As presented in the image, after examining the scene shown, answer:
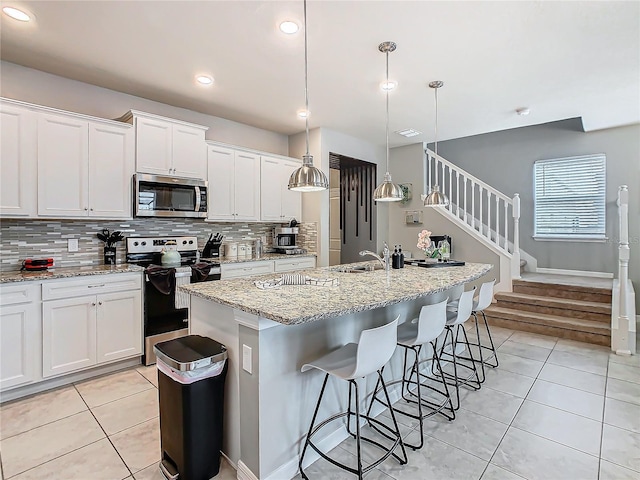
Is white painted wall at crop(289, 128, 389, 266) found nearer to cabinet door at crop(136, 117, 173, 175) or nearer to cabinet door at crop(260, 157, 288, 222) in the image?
cabinet door at crop(260, 157, 288, 222)

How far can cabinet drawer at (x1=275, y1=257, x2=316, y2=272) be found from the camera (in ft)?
14.8

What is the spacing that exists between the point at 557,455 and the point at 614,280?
13.2ft

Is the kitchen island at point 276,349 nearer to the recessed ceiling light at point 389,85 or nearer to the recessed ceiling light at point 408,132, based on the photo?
the recessed ceiling light at point 389,85

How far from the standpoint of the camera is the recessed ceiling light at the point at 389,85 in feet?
11.2

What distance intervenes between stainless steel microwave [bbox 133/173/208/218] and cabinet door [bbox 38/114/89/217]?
1.52 feet

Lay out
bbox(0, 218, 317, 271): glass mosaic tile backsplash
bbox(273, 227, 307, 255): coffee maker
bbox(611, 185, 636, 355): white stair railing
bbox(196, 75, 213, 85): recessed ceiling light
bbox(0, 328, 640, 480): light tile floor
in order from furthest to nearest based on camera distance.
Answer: bbox(273, 227, 307, 255): coffee maker, bbox(611, 185, 636, 355): white stair railing, bbox(196, 75, 213, 85): recessed ceiling light, bbox(0, 218, 317, 271): glass mosaic tile backsplash, bbox(0, 328, 640, 480): light tile floor

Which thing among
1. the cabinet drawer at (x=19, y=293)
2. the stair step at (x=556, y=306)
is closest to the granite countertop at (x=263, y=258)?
the cabinet drawer at (x=19, y=293)

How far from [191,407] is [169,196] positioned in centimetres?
259

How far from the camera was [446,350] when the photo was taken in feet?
11.6

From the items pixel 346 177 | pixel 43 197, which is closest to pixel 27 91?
pixel 43 197

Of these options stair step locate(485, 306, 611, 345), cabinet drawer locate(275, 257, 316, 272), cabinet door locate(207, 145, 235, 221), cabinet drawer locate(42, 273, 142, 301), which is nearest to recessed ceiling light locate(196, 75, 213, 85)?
cabinet door locate(207, 145, 235, 221)

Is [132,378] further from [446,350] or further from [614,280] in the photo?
[614,280]

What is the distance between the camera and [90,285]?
2.94 meters

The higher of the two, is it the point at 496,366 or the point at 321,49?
the point at 321,49
